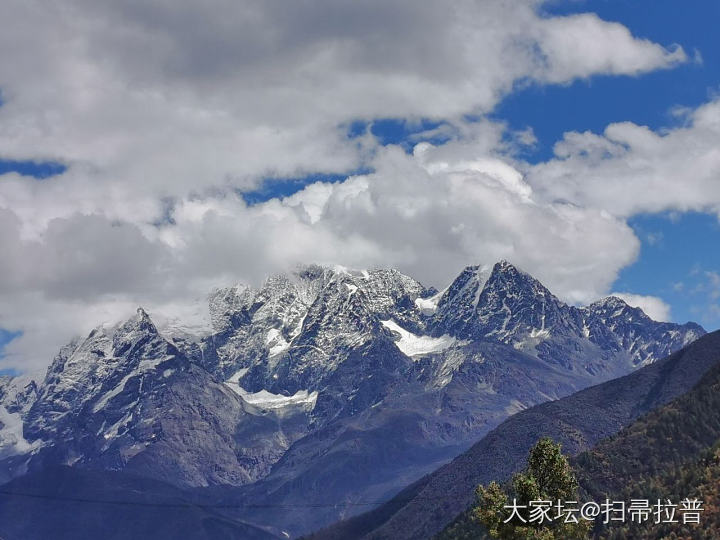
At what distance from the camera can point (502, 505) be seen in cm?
11969

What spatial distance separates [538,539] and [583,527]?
9442 mm

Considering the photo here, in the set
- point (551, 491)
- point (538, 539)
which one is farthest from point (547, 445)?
point (538, 539)

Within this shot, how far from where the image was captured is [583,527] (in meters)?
120

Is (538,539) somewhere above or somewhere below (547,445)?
below

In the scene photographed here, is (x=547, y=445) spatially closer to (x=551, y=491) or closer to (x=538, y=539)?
(x=551, y=491)

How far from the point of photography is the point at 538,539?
4456 inches

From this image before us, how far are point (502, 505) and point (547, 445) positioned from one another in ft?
32.3

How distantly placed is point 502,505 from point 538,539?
7582 mm

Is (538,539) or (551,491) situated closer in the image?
(538,539)

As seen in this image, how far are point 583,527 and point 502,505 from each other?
33.1 ft

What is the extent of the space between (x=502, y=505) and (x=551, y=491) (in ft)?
25.0

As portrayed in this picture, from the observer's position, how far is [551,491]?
405ft

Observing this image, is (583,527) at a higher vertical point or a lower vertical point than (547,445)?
lower

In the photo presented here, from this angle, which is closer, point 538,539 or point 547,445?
point 538,539
